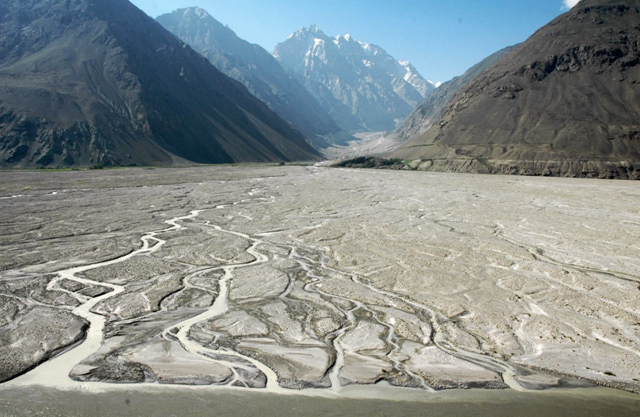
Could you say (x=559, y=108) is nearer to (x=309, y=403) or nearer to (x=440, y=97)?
(x=309, y=403)

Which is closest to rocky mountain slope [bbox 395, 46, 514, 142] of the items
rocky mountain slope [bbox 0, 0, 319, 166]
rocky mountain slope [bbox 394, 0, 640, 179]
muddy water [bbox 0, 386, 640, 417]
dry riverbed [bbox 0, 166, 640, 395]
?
rocky mountain slope [bbox 0, 0, 319, 166]

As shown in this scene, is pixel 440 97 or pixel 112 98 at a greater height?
pixel 440 97

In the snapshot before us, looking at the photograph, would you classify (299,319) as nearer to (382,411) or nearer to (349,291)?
(349,291)

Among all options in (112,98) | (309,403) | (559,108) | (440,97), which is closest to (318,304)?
(309,403)

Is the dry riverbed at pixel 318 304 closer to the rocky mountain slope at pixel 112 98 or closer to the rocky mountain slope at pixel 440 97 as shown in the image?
the rocky mountain slope at pixel 112 98

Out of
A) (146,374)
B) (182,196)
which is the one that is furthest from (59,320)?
A: (182,196)
